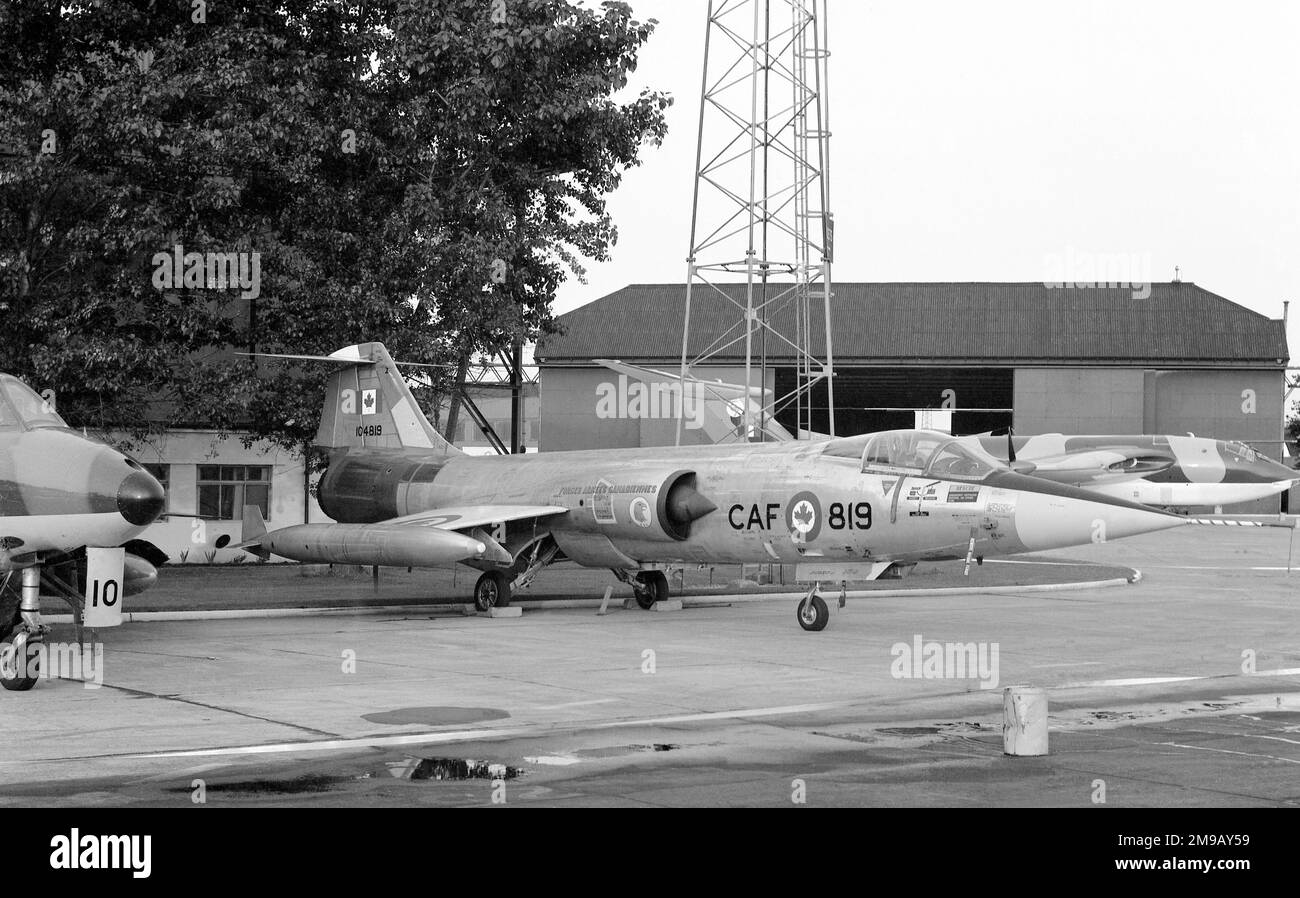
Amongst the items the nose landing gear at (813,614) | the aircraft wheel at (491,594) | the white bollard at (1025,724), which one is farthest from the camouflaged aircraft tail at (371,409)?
the white bollard at (1025,724)

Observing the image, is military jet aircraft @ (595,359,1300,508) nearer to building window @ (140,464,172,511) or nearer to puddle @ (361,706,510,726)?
building window @ (140,464,172,511)

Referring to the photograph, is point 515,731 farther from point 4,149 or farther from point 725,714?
point 4,149

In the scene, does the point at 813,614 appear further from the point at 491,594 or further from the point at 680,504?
the point at 491,594

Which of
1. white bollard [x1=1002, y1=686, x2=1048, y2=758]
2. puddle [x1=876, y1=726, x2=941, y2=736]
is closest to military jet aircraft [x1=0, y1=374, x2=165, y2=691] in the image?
puddle [x1=876, y1=726, x2=941, y2=736]

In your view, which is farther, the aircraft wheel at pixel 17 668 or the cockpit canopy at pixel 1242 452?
the cockpit canopy at pixel 1242 452

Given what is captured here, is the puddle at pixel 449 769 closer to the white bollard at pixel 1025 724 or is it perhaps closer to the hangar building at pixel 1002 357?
the white bollard at pixel 1025 724

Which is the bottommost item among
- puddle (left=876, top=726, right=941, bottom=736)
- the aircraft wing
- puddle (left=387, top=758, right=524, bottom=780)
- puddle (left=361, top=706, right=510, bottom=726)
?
puddle (left=361, top=706, right=510, bottom=726)

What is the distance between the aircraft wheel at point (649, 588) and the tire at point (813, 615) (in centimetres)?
457

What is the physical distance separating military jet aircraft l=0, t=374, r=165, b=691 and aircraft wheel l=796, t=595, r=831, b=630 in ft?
30.5

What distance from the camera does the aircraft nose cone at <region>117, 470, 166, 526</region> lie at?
13.8 meters

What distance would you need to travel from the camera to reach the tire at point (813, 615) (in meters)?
20.0

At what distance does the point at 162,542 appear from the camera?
3497 centimetres
